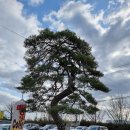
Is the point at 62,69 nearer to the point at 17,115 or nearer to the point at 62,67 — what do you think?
the point at 62,67

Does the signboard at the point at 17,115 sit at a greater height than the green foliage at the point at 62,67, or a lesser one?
lesser

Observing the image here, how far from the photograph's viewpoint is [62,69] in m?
13.9

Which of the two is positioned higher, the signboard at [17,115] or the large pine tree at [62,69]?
the large pine tree at [62,69]

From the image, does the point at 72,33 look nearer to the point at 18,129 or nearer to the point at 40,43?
the point at 40,43

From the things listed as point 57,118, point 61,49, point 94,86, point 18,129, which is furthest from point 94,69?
point 18,129

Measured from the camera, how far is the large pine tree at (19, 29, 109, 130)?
44.4 ft

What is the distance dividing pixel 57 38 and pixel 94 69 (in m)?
2.03

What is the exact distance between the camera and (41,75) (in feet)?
45.9

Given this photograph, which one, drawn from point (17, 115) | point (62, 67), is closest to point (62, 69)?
point (62, 67)

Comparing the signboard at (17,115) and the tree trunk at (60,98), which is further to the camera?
the tree trunk at (60,98)

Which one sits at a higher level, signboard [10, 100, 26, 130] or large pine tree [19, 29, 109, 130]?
large pine tree [19, 29, 109, 130]

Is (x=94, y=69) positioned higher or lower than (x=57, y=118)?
higher

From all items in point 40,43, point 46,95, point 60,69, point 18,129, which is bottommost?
point 18,129

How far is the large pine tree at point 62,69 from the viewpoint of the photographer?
13.5 metres
